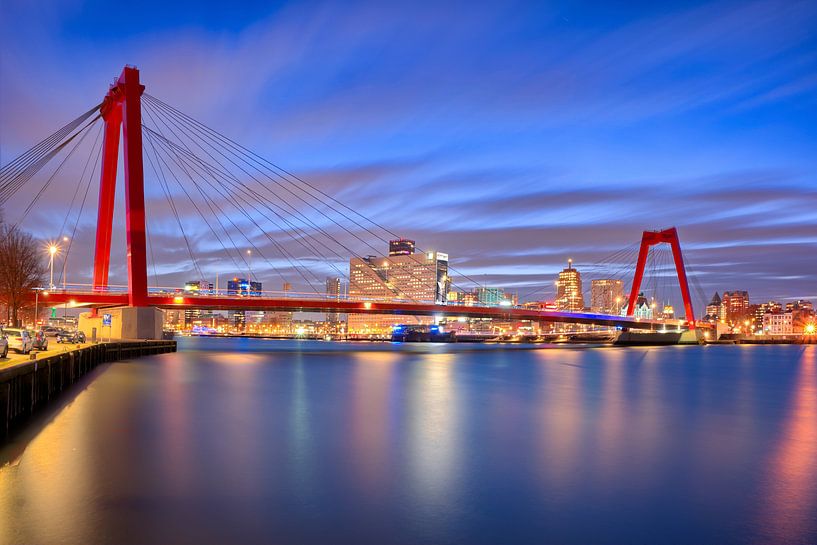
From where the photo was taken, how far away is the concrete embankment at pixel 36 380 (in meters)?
18.0

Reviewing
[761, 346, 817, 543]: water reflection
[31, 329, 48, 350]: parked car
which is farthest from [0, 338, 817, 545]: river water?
[31, 329, 48, 350]: parked car

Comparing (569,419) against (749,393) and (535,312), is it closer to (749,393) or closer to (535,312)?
(749,393)

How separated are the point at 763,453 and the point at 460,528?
12367 mm

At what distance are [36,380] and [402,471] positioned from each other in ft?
51.2

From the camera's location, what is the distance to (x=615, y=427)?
23.1 m

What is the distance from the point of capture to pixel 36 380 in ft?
76.4

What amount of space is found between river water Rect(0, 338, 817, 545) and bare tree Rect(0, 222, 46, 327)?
30.0 m

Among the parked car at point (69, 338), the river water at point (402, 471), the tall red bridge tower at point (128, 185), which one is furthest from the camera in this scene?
the parked car at point (69, 338)

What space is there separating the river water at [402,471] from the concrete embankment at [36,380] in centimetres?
80

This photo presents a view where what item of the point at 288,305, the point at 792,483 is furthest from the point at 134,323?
the point at 792,483

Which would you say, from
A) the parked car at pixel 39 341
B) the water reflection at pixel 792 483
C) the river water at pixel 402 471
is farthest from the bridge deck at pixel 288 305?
the water reflection at pixel 792 483

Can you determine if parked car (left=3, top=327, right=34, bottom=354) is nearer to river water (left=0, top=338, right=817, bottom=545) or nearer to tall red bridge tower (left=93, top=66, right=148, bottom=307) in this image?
river water (left=0, top=338, right=817, bottom=545)

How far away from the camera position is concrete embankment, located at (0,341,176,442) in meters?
18.0

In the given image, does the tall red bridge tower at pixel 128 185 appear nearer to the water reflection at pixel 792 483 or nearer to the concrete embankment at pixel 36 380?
the concrete embankment at pixel 36 380
